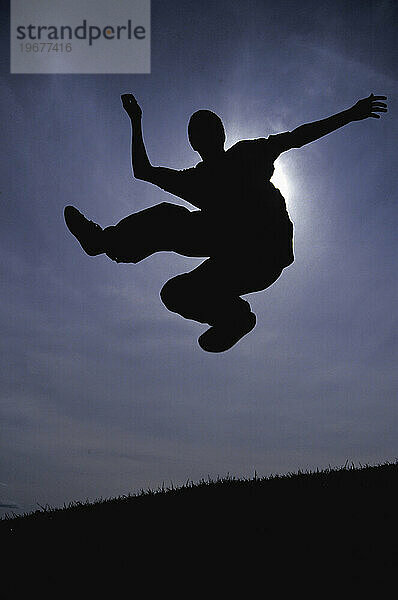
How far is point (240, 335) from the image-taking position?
4.42 m

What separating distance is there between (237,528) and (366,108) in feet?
16.1

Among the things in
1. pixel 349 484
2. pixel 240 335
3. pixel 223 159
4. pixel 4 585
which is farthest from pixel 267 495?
pixel 223 159

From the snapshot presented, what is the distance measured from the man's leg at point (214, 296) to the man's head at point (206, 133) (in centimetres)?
87

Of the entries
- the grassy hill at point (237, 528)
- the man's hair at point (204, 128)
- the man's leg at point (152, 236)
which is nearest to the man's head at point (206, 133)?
the man's hair at point (204, 128)

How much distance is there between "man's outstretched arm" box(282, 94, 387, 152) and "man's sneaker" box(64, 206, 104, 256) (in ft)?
5.91

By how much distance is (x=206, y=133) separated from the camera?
155 inches

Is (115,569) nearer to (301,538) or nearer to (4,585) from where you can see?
(4,585)

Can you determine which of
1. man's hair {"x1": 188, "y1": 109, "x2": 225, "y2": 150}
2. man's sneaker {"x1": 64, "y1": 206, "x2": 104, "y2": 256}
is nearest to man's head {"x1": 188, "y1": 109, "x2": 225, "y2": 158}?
man's hair {"x1": 188, "y1": 109, "x2": 225, "y2": 150}

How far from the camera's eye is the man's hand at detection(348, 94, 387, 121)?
373 cm

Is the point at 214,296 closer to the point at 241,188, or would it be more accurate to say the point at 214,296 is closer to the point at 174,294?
the point at 174,294

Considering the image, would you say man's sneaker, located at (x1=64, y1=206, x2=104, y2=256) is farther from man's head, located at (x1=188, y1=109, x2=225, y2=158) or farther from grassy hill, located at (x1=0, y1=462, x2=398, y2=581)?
grassy hill, located at (x1=0, y1=462, x2=398, y2=581)

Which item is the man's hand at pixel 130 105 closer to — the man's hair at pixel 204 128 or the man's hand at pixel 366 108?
the man's hair at pixel 204 128

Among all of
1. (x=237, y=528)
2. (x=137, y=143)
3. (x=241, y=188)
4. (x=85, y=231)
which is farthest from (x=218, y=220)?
(x=237, y=528)

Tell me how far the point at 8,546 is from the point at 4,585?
1869mm
